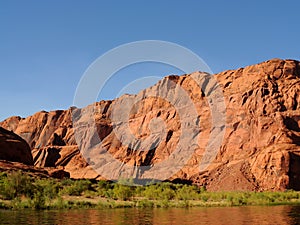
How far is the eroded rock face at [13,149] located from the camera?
101000mm

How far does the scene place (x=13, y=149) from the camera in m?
104

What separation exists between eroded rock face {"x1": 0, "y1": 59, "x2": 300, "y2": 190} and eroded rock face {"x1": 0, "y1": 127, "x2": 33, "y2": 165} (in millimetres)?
42012

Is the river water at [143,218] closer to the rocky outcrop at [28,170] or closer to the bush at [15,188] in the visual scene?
the bush at [15,188]

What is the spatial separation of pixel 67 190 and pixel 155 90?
12545 centimetres

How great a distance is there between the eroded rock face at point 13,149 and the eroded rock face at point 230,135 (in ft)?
138

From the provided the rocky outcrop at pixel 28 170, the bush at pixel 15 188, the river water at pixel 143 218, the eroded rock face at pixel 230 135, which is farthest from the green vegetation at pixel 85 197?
the eroded rock face at pixel 230 135

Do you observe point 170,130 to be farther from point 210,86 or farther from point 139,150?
point 210,86

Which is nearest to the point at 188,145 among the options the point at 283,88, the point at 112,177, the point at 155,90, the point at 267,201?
the point at 112,177

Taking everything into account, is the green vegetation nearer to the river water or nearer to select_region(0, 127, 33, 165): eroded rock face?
the river water

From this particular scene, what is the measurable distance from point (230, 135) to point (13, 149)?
A: 7152 cm

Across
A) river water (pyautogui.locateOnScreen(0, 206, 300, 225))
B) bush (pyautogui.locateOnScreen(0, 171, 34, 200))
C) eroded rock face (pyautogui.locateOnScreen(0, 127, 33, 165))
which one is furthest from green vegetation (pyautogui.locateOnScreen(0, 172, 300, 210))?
eroded rock face (pyautogui.locateOnScreen(0, 127, 33, 165))

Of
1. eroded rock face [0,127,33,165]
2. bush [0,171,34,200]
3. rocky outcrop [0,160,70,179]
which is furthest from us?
eroded rock face [0,127,33,165]

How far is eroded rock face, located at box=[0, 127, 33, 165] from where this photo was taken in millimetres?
101000

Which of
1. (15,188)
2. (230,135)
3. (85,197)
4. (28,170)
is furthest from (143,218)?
(230,135)
